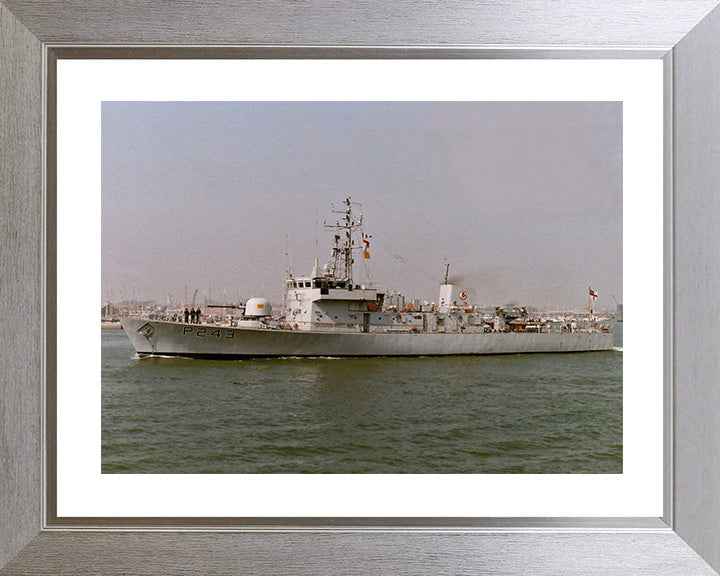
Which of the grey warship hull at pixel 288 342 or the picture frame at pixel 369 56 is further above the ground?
the picture frame at pixel 369 56

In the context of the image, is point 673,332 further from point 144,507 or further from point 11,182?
point 11,182

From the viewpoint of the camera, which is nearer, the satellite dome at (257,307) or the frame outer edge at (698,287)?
the frame outer edge at (698,287)

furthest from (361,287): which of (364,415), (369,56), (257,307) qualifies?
(369,56)

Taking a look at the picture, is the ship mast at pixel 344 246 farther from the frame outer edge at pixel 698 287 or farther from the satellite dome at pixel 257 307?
the frame outer edge at pixel 698 287

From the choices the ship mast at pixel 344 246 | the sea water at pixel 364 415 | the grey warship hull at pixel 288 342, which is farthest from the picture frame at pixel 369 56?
the ship mast at pixel 344 246

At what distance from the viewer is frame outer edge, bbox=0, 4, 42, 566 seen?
113 cm

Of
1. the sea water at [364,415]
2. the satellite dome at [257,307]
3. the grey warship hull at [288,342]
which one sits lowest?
the sea water at [364,415]

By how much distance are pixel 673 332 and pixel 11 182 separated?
141cm

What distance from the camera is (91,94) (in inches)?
52.6

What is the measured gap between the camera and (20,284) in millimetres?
1132

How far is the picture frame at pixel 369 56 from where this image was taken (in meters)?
1.13

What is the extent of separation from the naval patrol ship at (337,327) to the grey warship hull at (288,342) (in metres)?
0.01

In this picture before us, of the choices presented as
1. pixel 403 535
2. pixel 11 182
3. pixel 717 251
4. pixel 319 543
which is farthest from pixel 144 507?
pixel 717 251

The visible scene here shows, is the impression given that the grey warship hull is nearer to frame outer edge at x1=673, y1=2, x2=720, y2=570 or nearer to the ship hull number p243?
the ship hull number p243
